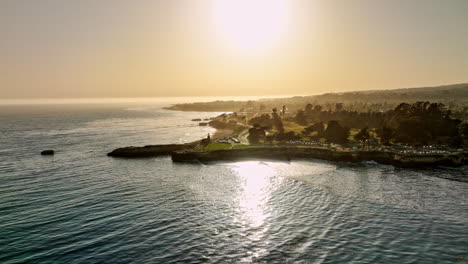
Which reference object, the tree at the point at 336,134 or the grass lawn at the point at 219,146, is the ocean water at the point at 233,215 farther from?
the tree at the point at 336,134

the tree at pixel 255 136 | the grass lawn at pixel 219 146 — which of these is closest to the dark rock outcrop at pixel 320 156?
the grass lawn at pixel 219 146

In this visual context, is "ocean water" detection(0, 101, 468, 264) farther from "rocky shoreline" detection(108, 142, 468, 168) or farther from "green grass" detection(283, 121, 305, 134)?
"green grass" detection(283, 121, 305, 134)

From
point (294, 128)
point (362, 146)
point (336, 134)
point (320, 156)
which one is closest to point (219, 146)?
point (320, 156)

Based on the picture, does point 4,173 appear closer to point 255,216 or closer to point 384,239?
point 255,216

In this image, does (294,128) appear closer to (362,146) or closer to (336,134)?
(336,134)

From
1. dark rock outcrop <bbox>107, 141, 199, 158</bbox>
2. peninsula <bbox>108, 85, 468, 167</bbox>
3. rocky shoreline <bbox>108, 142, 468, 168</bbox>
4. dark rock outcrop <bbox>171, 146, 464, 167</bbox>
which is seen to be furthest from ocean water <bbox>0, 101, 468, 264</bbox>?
dark rock outcrop <bbox>107, 141, 199, 158</bbox>

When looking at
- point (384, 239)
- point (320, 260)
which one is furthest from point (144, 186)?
point (384, 239)
